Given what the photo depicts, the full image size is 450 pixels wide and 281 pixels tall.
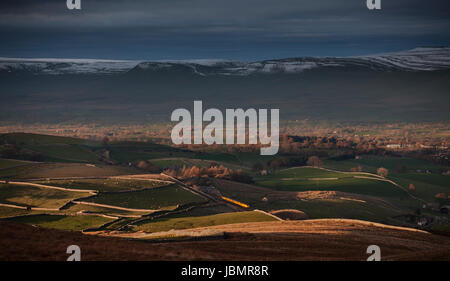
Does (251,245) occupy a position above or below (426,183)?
above

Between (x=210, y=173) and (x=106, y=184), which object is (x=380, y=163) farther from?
(x=106, y=184)

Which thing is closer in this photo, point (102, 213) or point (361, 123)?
point (102, 213)

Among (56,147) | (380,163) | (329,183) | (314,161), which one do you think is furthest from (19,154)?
(380,163)

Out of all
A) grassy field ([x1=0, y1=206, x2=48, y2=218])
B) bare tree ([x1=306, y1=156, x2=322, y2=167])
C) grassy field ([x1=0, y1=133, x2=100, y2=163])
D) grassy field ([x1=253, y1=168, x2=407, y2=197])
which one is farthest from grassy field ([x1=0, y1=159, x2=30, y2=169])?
bare tree ([x1=306, y1=156, x2=322, y2=167])

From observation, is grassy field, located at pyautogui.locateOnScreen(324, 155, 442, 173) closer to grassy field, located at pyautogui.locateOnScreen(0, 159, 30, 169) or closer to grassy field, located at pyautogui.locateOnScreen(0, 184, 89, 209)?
grassy field, located at pyautogui.locateOnScreen(0, 159, 30, 169)

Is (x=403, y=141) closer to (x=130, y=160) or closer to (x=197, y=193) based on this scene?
(x=130, y=160)
